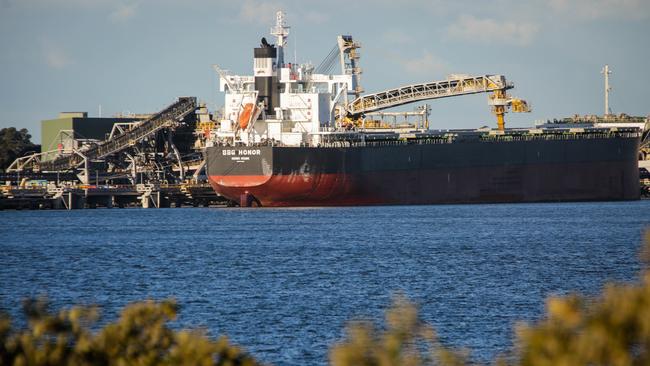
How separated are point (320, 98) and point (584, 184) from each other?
49.7ft

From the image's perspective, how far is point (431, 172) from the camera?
6269 centimetres

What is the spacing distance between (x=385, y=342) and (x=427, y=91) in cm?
6328

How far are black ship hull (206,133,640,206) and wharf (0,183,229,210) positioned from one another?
815 cm

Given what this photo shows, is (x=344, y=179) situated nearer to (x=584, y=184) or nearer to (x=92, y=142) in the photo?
(x=584, y=184)

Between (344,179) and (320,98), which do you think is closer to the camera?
(344,179)

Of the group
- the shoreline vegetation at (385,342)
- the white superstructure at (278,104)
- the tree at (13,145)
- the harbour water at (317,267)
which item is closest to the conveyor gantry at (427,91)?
the white superstructure at (278,104)

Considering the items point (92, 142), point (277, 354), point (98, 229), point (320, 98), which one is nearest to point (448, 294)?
point (277, 354)

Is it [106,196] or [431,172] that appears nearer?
[431,172]

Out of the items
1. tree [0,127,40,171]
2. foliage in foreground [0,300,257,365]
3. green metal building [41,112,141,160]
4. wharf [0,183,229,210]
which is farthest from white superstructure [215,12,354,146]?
foliage in foreground [0,300,257,365]

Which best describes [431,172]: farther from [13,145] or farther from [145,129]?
[13,145]

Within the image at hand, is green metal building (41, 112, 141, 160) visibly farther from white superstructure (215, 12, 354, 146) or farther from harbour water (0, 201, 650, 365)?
harbour water (0, 201, 650, 365)

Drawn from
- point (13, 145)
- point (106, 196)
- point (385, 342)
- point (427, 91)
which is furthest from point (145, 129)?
point (385, 342)

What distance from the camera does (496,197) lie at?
6506 centimetres

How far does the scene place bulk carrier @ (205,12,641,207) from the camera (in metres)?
58.8
